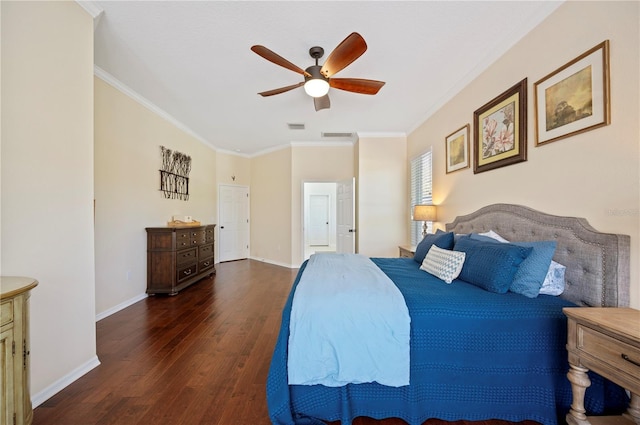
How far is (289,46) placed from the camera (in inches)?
88.0

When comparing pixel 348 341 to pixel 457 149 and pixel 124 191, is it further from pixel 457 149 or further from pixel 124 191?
pixel 124 191

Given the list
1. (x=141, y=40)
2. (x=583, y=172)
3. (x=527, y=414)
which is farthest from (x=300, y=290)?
(x=141, y=40)

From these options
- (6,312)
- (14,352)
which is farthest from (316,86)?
(14,352)

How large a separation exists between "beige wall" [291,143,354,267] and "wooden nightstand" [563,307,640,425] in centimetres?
435

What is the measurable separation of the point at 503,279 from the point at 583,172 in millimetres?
838

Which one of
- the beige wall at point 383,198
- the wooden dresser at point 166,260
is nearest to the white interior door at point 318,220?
Result: the beige wall at point 383,198

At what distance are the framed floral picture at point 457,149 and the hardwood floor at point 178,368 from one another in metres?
2.51

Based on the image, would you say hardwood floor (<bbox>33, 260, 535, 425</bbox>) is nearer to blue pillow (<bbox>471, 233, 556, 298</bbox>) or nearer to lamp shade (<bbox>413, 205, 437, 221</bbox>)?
blue pillow (<bbox>471, 233, 556, 298</bbox>)

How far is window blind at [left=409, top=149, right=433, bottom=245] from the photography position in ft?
12.2

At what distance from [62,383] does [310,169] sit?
4.52 m

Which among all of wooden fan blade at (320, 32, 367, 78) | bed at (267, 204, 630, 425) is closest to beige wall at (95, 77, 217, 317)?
wooden fan blade at (320, 32, 367, 78)

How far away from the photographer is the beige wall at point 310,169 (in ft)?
17.5

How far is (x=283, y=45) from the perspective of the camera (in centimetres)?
223

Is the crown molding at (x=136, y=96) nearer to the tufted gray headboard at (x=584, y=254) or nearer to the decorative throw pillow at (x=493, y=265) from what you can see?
the decorative throw pillow at (x=493, y=265)
